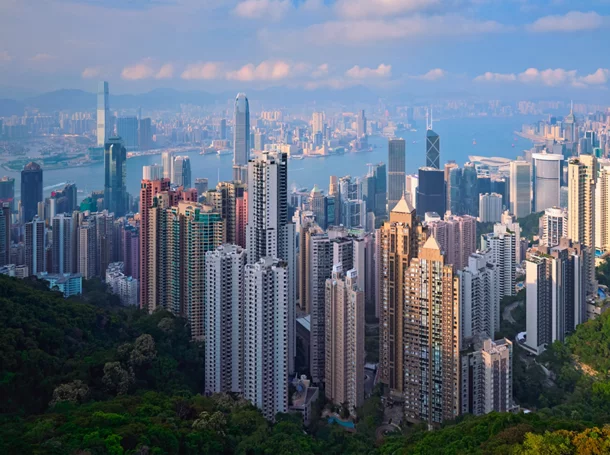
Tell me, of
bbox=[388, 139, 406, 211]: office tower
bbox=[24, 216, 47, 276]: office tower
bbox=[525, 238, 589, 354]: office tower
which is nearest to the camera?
bbox=[525, 238, 589, 354]: office tower

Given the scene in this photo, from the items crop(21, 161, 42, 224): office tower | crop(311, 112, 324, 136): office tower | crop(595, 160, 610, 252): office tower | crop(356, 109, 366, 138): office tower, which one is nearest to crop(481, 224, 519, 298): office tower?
crop(595, 160, 610, 252): office tower

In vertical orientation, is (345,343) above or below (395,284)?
below

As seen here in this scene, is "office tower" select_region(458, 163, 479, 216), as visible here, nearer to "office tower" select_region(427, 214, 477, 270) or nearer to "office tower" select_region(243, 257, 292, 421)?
"office tower" select_region(427, 214, 477, 270)

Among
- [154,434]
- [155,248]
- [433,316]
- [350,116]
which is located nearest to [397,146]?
[350,116]

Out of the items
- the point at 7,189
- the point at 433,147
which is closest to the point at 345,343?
the point at 7,189

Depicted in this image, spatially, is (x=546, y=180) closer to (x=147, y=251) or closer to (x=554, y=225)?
(x=554, y=225)

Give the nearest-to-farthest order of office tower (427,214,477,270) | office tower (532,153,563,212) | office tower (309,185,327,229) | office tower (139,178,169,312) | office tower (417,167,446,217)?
office tower (139,178,169,312) → office tower (427,214,477,270) → office tower (309,185,327,229) → office tower (417,167,446,217) → office tower (532,153,563,212)
